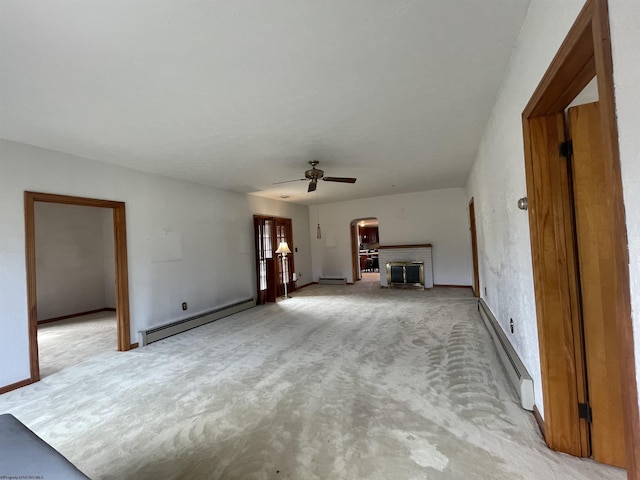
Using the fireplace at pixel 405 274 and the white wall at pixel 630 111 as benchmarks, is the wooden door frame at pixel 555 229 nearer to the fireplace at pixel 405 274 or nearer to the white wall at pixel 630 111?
the white wall at pixel 630 111

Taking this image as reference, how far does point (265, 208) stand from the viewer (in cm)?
673

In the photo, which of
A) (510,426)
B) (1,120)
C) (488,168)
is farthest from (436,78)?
(1,120)

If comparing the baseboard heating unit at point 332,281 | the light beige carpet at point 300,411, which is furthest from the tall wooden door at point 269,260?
the light beige carpet at point 300,411

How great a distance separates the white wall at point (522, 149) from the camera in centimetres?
72

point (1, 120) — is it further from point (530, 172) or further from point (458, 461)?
point (458, 461)

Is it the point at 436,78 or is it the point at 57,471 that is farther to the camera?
the point at 436,78

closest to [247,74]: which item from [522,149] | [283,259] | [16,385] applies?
[522,149]

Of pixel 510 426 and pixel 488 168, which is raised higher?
pixel 488 168

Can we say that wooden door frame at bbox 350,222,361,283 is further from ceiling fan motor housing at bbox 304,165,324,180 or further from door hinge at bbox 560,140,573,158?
door hinge at bbox 560,140,573,158

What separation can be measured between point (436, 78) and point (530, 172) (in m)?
0.99

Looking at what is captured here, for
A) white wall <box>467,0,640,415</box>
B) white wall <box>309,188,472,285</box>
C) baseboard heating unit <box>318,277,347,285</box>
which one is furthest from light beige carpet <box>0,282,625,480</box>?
baseboard heating unit <box>318,277,347,285</box>

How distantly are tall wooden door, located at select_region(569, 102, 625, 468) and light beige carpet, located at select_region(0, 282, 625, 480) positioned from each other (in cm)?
21

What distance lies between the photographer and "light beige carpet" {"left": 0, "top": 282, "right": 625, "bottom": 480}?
5.15ft

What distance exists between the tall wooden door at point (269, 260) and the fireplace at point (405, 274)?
2.63 metres
